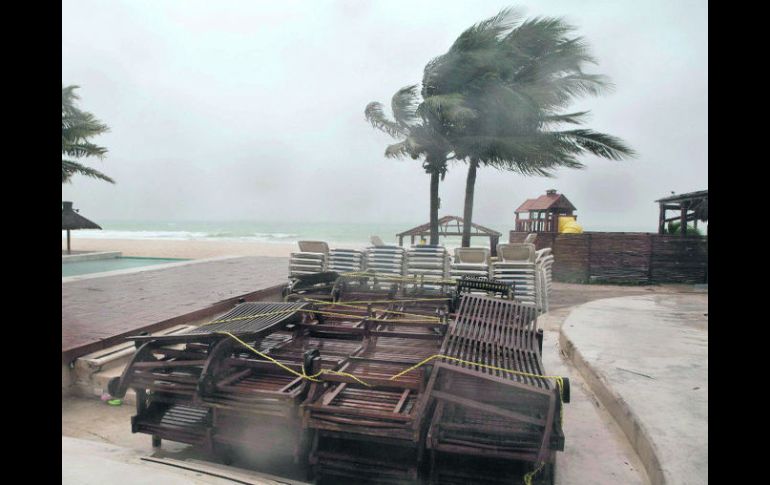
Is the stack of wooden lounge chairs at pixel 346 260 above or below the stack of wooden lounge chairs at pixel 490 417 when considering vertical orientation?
above

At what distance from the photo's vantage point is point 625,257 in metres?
13.0

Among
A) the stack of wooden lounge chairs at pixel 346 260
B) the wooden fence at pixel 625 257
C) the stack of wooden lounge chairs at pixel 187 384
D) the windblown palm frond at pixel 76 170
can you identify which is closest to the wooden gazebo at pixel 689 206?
the wooden fence at pixel 625 257

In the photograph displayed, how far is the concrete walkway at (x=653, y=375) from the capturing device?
2787 mm

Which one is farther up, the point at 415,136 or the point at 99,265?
the point at 415,136

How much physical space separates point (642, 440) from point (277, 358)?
8.53 ft

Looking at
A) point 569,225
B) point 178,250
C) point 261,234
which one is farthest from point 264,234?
point 569,225

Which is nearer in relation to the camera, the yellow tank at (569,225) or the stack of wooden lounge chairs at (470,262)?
the stack of wooden lounge chairs at (470,262)

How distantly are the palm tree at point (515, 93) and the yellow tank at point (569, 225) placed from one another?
13.2 feet

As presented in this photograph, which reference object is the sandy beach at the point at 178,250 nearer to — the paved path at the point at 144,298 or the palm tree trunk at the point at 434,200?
the palm tree trunk at the point at 434,200

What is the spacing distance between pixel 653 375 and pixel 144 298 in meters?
6.98

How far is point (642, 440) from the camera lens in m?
3.06

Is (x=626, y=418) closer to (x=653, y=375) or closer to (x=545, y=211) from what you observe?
(x=653, y=375)

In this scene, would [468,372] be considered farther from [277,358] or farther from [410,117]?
[410,117]
